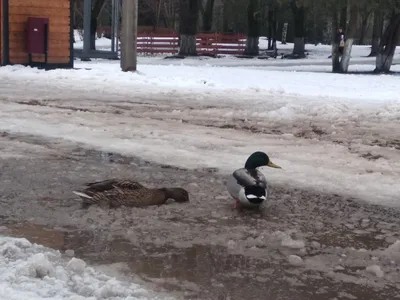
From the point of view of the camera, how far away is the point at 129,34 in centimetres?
2156

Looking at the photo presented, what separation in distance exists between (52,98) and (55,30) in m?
9.73

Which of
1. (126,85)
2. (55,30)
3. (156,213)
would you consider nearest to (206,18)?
(55,30)

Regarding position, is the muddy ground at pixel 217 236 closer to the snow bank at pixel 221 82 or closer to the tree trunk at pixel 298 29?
the snow bank at pixel 221 82

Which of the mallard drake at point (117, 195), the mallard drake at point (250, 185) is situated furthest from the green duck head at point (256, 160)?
the mallard drake at point (117, 195)

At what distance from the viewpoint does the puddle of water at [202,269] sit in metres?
4.36

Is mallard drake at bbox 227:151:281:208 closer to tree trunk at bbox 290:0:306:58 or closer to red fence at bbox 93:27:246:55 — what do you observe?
tree trunk at bbox 290:0:306:58

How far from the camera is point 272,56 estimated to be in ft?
144

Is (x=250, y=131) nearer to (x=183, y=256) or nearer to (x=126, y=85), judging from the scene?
(x=183, y=256)

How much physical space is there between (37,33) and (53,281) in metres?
19.7

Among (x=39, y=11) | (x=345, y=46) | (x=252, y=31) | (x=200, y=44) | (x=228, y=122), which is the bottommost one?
(x=200, y=44)

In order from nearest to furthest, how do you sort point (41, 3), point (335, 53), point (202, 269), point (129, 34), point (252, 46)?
point (202, 269) → point (129, 34) → point (41, 3) → point (335, 53) → point (252, 46)

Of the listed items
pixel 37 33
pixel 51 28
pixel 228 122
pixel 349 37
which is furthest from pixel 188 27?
pixel 228 122

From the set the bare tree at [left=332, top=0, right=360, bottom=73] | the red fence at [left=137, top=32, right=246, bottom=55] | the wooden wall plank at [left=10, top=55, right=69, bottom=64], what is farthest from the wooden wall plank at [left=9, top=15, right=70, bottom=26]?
the red fence at [left=137, top=32, right=246, bottom=55]

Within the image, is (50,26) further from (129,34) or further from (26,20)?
(129,34)
